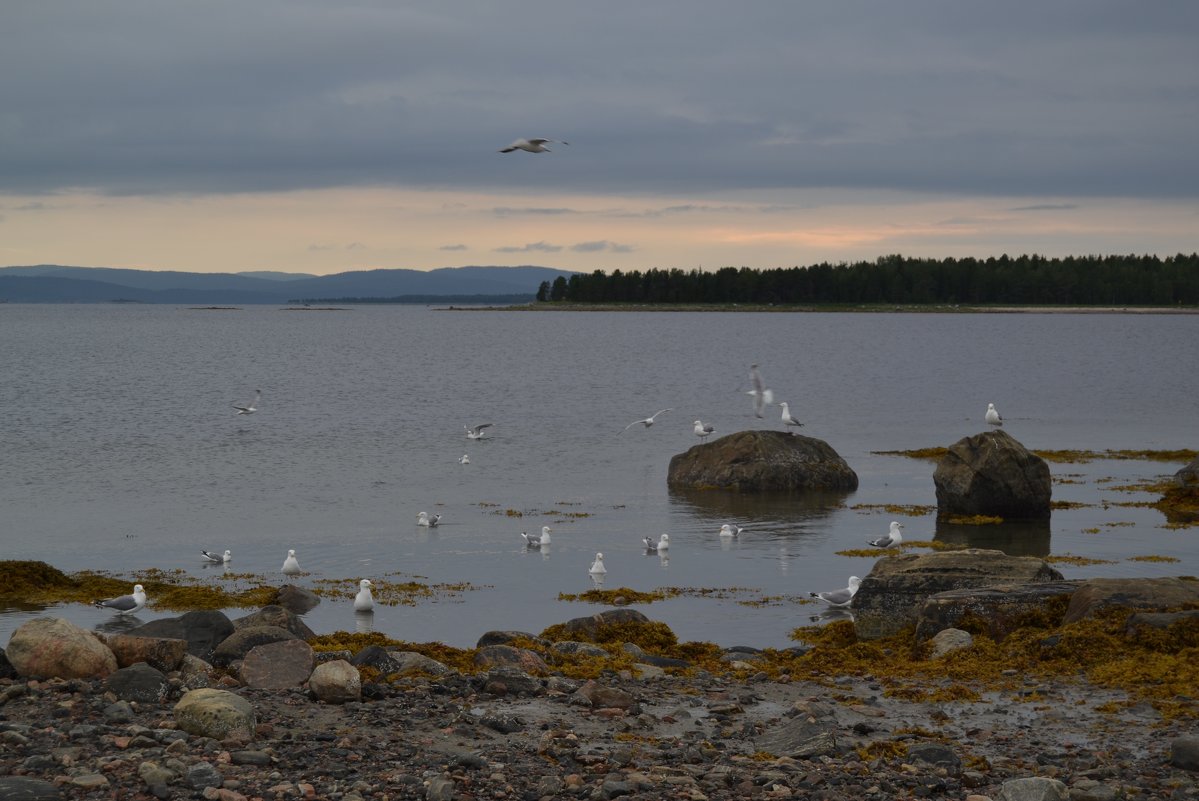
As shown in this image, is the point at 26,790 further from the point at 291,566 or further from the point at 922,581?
the point at 291,566

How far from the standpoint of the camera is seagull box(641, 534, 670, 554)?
23866 millimetres

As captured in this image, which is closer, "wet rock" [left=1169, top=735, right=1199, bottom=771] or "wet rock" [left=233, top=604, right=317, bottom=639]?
"wet rock" [left=1169, top=735, right=1199, bottom=771]

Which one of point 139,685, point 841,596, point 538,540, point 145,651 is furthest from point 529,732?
point 538,540

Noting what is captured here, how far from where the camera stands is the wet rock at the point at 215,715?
10.6 metres

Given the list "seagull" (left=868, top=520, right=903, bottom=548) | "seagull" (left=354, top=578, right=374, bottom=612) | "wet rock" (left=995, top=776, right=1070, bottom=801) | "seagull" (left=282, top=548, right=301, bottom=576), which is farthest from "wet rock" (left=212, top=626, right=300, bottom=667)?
"seagull" (left=868, top=520, right=903, bottom=548)

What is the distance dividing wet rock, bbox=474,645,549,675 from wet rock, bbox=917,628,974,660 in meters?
4.49

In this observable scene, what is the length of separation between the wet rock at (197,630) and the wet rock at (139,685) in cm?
266

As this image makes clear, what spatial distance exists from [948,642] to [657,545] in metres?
9.52

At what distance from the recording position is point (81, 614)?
1891 cm

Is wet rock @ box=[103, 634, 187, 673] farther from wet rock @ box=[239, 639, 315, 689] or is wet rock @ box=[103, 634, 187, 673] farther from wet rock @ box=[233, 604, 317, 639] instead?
wet rock @ box=[233, 604, 317, 639]

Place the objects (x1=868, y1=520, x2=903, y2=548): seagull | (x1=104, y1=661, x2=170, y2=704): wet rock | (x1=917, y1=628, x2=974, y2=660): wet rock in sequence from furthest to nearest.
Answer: (x1=868, y1=520, x2=903, y2=548): seagull < (x1=917, y1=628, x2=974, y2=660): wet rock < (x1=104, y1=661, x2=170, y2=704): wet rock

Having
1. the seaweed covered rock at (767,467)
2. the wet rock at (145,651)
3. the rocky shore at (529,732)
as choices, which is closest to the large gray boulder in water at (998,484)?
the seaweed covered rock at (767,467)

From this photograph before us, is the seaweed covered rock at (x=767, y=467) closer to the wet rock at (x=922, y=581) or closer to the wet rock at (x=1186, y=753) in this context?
the wet rock at (x=922, y=581)

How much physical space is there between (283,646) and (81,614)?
713 cm
